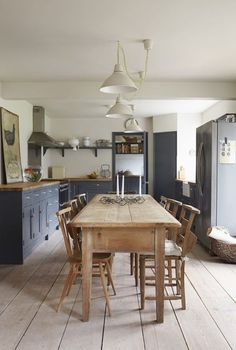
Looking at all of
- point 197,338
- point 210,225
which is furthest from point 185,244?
point 210,225

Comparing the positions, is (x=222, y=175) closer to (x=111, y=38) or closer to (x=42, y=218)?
(x=111, y=38)

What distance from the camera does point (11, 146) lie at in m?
5.37

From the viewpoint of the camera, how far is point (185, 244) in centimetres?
283

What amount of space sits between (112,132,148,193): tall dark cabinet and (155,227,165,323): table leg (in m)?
5.79

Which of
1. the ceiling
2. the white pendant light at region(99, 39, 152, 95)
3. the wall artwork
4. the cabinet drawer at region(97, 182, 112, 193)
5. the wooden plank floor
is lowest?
the wooden plank floor

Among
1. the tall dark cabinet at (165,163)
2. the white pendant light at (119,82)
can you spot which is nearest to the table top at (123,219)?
A: the white pendant light at (119,82)

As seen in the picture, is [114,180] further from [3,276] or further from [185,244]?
[185,244]

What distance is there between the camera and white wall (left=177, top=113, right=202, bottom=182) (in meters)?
7.91

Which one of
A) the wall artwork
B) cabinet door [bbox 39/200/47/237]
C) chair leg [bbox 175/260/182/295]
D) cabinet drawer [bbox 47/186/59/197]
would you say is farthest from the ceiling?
chair leg [bbox 175/260/182/295]

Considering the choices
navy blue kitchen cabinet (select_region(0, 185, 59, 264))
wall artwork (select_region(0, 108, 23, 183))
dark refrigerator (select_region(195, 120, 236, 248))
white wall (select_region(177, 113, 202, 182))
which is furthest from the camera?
white wall (select_region(177, 113, 202, 182))

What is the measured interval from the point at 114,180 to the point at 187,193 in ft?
8.34

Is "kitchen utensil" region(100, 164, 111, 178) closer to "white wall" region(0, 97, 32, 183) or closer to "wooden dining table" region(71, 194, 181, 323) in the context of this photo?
"white wall" region(0, 97, 32, 183)

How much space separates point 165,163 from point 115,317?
574 centimetres

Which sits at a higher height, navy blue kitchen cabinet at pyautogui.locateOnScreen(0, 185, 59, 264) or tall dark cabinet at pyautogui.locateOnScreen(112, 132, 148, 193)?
tall dark cabinet at pyautogui.locateOnScreen(112, 132, 148, 193)
